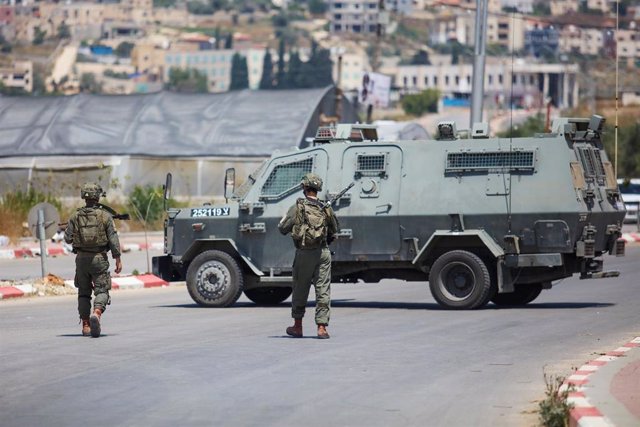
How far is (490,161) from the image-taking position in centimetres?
2152

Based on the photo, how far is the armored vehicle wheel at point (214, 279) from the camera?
21.9 m

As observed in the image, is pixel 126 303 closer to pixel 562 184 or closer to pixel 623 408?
pixel 562 184

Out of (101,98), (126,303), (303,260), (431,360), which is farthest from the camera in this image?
(101,98)

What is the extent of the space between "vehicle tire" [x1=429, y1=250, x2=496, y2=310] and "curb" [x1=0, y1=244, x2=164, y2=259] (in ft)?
52.9

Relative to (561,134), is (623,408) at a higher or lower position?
lower

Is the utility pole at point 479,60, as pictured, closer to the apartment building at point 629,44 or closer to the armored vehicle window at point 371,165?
the apartment building at point 629,44

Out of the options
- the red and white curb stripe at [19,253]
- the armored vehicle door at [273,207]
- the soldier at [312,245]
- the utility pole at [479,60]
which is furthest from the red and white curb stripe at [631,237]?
the soldier at [312,245]

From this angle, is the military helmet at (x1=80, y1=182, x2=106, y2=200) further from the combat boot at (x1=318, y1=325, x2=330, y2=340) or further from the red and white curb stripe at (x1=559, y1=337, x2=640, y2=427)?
the red and white curb stripe at (x1=559, y1=337, x2=640, y2=427)

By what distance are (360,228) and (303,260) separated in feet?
15.2

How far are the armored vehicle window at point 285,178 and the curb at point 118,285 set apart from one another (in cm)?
379

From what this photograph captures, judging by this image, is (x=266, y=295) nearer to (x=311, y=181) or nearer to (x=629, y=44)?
(x=311, y=181)

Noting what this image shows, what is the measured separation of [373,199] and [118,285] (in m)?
6.48

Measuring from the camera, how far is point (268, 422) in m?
11.4

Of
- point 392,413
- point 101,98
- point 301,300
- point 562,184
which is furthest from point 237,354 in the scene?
point 101,98
